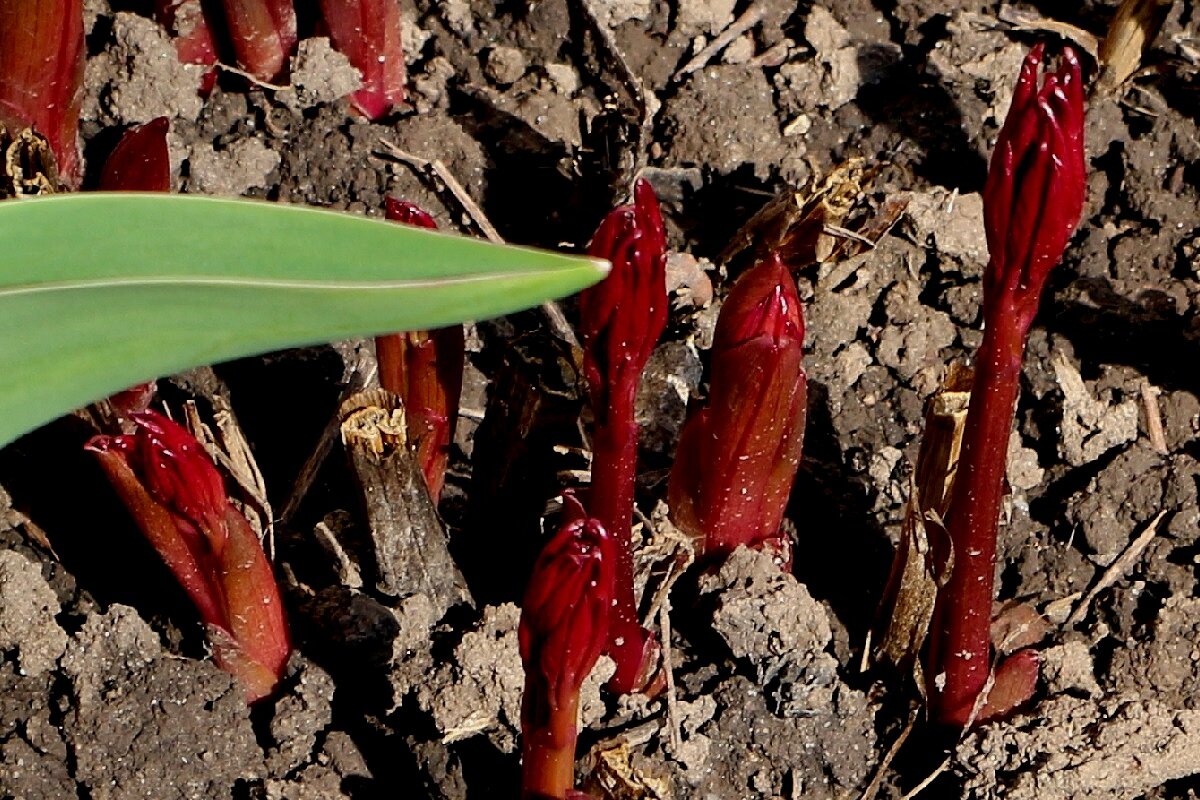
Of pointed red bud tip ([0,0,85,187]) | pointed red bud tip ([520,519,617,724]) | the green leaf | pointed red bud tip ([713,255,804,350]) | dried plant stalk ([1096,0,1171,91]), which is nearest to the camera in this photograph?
the green leaf

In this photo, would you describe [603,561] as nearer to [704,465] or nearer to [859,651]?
[704,465]

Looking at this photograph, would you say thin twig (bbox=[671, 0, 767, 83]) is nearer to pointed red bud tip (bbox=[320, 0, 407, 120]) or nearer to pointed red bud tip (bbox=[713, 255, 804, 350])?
pointed red bud tip (bbox=[320, 0, 407, 120])

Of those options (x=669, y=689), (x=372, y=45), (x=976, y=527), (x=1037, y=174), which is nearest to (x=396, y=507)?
(x=669, y=689)

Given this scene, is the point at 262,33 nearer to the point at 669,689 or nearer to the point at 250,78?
the point at 250,78

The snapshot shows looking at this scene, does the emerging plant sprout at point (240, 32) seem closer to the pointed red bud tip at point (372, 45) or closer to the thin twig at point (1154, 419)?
the pointed red bud tip at point (372, 45)

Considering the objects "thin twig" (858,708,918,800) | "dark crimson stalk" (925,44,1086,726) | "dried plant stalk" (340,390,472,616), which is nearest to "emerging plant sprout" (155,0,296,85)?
"dried plant stalk" (340,390,472,616)

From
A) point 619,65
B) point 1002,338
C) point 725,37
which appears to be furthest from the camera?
point 725,37
